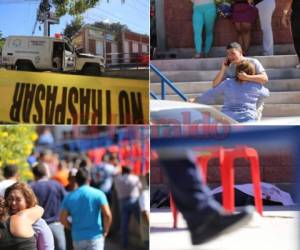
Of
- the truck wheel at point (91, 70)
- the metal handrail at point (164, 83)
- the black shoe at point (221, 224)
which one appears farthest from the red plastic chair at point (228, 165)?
the truck wheel at point (91, 70)

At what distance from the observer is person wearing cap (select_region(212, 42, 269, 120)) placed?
399 centimetres

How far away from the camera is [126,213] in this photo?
410 centimetres

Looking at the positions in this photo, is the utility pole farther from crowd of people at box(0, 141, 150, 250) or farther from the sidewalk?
the sidewalk

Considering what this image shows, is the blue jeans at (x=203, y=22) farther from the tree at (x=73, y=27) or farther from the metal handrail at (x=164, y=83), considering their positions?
the tree at (x=73, y=27)

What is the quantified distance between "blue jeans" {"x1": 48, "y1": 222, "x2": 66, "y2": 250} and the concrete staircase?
108 centimetres

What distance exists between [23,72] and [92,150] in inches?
26.9

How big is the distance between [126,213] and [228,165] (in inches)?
30.7

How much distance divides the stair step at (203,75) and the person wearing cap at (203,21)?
0.17 metres

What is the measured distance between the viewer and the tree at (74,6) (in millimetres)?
4109

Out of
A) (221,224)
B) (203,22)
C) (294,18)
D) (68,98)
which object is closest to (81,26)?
(68,98)

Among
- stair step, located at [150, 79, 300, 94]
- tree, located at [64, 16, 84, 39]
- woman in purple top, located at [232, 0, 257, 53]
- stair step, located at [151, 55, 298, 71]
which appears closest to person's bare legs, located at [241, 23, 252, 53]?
woman in purple top, located at [232, 0, 257, 53]

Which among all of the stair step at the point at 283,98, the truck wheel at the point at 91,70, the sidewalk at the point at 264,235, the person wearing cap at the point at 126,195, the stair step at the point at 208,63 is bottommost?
the sidewalk at the point at 264,235

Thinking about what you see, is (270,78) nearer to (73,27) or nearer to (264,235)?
(264,235)

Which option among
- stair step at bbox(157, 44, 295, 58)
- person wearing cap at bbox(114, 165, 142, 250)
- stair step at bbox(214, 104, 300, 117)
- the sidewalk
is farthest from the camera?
stair step at bbox(157, 44, 295, 58)
